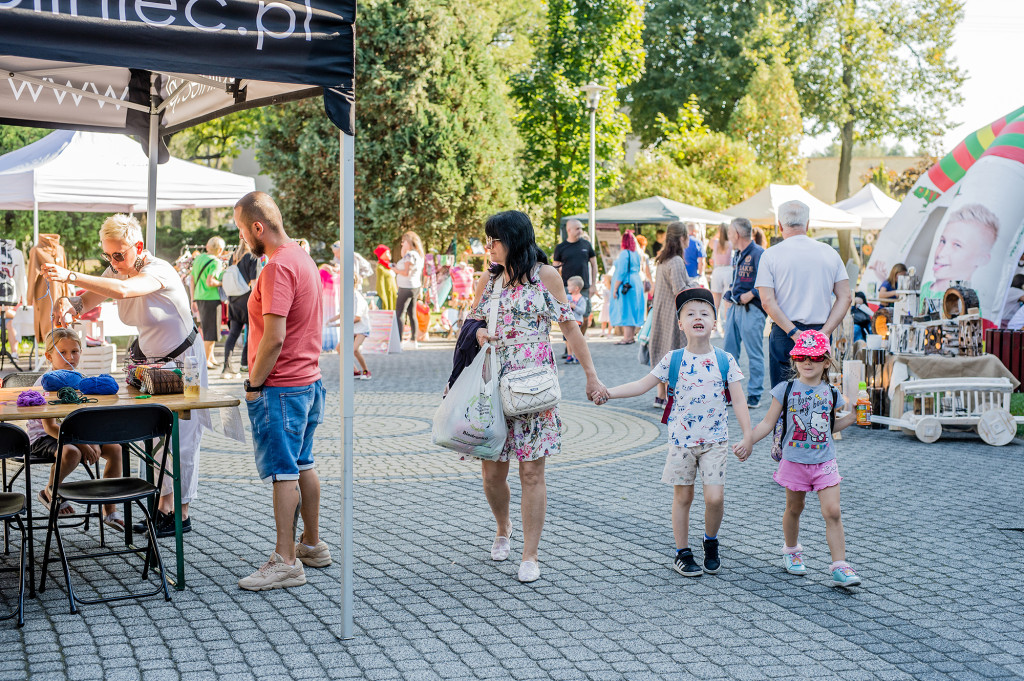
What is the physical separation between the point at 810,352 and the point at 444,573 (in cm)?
224

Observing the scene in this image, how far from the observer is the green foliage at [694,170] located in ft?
110

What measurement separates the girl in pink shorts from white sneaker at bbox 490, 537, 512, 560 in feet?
4.87

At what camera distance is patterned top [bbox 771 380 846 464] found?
516 centimetres

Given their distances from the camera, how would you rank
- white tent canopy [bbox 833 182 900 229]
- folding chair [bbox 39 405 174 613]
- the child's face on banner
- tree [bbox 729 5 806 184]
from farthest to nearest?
tree [bbox 729 5 806 184] → white tent canopy [bbox 833 182 900 229] → the child's face on banner → folding chair [bbox 39 405 174 613]

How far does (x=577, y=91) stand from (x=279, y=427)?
22690 mm

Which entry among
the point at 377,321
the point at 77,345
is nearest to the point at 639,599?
the point at 77,345

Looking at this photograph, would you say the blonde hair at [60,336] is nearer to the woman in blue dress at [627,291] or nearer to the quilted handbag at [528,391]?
the quilted handbag at [528,391]

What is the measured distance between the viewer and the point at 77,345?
654 centimetres

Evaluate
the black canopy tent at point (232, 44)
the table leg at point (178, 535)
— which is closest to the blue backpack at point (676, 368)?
the black canopy tent at point (232, 44)

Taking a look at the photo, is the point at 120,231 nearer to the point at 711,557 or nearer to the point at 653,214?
the point at 711,557

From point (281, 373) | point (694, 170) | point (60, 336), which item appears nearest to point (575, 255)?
point (60, 336)

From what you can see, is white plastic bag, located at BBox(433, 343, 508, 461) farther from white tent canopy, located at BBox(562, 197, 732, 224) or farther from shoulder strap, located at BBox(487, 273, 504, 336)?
white tent canopy, located at BBox(562, 197, 732, 224)

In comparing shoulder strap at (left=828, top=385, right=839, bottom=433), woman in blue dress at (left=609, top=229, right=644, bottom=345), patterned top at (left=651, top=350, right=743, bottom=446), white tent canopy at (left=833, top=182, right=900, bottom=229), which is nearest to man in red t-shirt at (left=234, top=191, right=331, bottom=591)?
patterned top at (left=651, top=350, right=743, bottom=446)

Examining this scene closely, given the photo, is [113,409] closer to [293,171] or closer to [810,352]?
[810,352]
